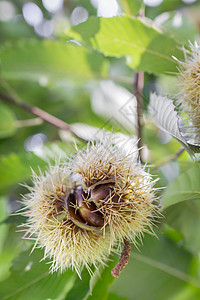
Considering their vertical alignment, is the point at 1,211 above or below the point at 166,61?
below

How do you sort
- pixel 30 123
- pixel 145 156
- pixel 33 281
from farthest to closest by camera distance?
pixel 30 123 < pixel 145 156 < pixel 33 281

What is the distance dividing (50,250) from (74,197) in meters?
0.12

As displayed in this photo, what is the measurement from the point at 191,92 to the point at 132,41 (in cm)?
25

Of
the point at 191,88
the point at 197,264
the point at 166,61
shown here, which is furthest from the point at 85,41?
the point at 197,264

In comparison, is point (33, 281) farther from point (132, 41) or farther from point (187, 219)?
point (132, 41)

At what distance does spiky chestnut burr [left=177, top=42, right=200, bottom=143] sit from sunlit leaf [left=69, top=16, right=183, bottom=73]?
3.4 inches

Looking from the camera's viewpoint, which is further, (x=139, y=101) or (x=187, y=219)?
(x=139, y=101)

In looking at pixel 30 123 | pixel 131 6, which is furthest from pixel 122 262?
pixel 30 123

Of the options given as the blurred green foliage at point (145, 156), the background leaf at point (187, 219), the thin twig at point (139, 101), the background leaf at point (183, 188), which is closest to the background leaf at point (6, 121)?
the blurred green foliage at point (145, 156)

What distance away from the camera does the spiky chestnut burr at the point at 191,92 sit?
59cm

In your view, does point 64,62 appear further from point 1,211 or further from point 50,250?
point 50,250

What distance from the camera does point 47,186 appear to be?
669 mm

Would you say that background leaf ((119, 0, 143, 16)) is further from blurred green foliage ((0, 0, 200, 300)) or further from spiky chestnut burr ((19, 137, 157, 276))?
spiky chestnut burr ((19, 137, 157, 276))

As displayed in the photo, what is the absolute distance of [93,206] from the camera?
622 millimetres
